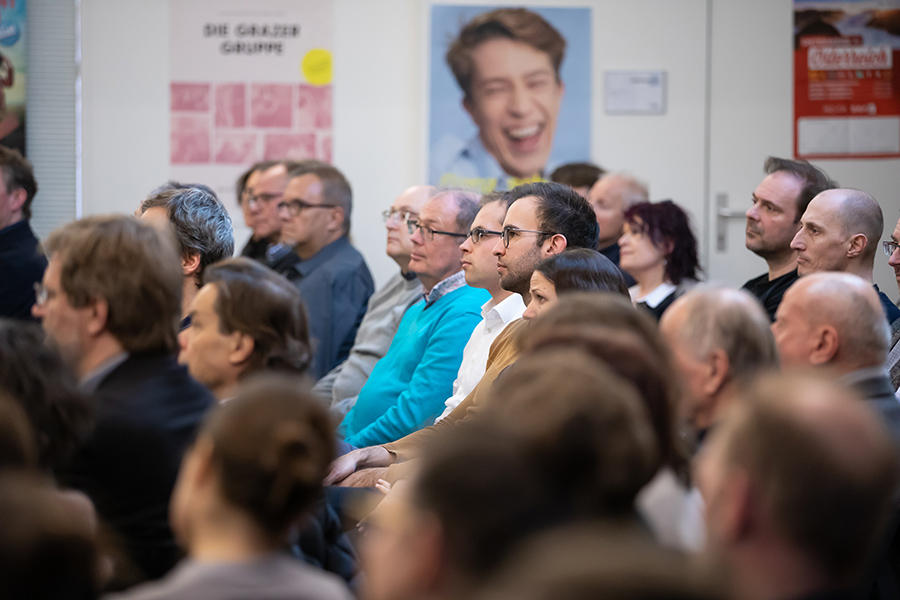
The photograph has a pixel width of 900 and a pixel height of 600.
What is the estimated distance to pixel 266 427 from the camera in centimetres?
114

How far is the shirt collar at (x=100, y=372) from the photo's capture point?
1.67 m

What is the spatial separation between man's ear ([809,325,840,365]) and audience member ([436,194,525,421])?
110cm

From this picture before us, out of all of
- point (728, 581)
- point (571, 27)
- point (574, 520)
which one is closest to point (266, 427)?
point (574, 520)

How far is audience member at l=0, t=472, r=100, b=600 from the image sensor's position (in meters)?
1.04

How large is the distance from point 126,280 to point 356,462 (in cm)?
113

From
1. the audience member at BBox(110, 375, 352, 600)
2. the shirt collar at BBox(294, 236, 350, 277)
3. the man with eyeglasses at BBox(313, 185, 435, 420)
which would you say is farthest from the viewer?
the shirt collar at BBox(294, 236, 350, 277)

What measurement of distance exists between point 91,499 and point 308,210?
9.83 ft

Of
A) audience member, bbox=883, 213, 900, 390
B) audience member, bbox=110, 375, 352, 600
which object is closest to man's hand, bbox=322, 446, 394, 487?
audience member, bbox=110, 375, 352, 600

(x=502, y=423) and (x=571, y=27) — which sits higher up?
(x=571, y=27)

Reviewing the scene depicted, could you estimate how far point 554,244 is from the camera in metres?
3.04

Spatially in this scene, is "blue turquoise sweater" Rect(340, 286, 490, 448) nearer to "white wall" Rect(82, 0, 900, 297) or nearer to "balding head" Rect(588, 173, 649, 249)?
"balding head" Rect(588, 173, 649, 249)

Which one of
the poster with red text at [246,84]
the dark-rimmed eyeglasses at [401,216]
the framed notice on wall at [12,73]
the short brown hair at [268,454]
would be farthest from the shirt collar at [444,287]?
the framed notice on wall at [12,73]

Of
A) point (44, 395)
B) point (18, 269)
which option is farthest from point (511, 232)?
point (18, 269)

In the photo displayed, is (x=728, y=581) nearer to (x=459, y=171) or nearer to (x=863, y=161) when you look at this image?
(x=459, y=171)
